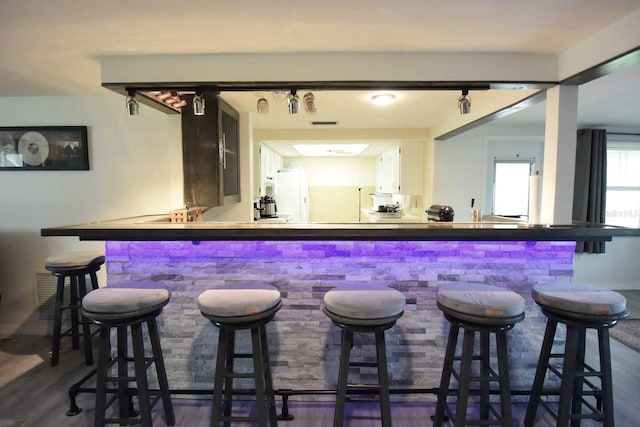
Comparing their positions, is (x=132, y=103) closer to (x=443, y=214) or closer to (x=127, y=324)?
(x=127, y=324)

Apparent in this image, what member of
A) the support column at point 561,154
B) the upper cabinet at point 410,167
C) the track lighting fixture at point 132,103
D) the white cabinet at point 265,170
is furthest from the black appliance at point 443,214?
the white cabinet at point 265,170

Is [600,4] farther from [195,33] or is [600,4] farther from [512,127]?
[512,127]

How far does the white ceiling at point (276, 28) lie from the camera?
5.08 ft

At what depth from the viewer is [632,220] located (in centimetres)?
438

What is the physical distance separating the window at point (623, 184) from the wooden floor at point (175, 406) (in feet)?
9.08

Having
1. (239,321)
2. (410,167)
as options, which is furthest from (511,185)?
(239,321)

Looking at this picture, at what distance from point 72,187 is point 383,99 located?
3.03 metres

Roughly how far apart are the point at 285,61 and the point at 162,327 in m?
1.86

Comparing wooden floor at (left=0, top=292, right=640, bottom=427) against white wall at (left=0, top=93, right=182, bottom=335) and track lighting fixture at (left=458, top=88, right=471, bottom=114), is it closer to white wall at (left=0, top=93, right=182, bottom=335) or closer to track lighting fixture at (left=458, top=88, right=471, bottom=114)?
white wall at (left=0, top=93, right=182, bottom=335)

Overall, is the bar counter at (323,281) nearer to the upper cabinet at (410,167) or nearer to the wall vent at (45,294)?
the wall vent at (45,294)

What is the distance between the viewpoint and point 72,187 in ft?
10.0

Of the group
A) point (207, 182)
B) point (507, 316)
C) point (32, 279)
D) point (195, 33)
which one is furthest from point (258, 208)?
point (507, 316)

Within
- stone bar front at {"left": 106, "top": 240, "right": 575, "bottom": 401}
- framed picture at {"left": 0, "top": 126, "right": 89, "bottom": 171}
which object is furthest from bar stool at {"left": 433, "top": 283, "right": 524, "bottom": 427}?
framed picture at {"left": 0, "top": 126, "right": 89, "bottom": 171}

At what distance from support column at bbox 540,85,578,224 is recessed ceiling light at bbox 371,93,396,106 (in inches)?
45.7
